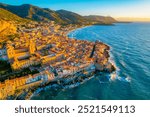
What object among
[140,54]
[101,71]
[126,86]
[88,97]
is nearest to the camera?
[88,97]

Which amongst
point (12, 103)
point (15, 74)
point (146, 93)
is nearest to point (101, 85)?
point (146, 93)

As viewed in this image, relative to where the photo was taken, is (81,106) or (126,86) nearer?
(81,106)

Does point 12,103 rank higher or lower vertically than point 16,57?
higher

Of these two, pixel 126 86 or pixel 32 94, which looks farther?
pixel 126 86

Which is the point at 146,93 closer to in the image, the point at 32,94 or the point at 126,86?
the point at 126,86

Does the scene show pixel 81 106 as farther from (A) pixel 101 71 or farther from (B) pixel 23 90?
(A) pixel 101 71

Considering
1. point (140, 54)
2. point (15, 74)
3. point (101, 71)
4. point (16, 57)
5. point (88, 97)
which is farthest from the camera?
point (140, 54)

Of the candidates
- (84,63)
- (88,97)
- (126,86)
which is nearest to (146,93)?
(126,86)

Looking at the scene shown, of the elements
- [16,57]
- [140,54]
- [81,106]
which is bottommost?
[140,54]

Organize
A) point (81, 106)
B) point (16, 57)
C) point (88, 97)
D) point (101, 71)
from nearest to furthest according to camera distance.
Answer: point (81, 106) < point (88, 97) < point (101, 71) < point (16, 57)
